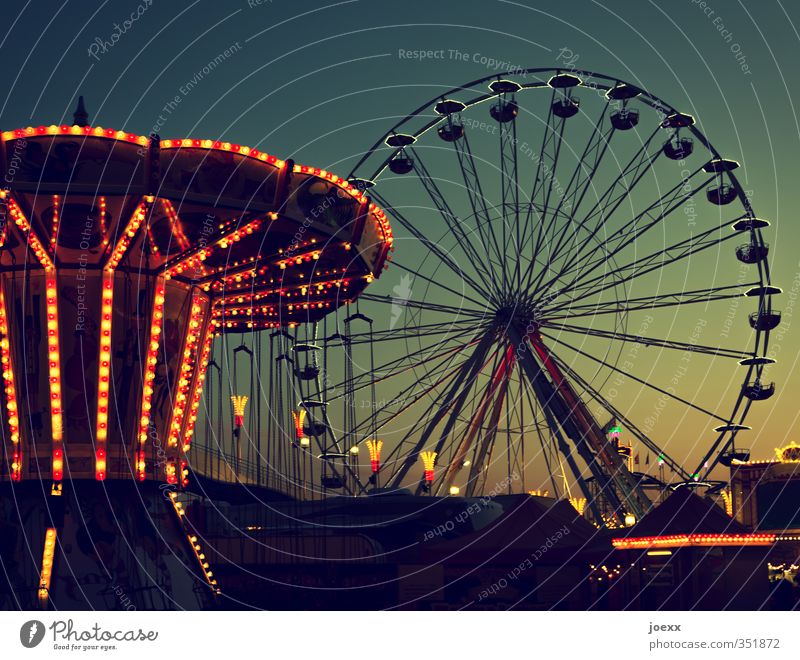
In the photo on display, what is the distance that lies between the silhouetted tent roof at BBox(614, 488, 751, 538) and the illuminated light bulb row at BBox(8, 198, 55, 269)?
1513 centimetres

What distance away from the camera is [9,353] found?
2127 cm

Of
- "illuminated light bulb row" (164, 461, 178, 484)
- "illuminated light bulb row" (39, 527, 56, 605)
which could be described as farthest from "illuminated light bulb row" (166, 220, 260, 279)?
"illuminated light bulb row" (39, 527, 56, 605)

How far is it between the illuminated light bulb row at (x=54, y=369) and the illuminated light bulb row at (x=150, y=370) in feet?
4.72

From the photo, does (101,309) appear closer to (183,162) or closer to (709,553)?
(183,162)

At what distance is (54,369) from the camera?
69.0 ft

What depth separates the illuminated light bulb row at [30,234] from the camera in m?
20.1

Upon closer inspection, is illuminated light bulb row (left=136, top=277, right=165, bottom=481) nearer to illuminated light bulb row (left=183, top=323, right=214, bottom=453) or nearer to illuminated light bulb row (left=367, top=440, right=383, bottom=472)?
illuminated light bulb row (left=183, top=323, right=214, bottom=453)

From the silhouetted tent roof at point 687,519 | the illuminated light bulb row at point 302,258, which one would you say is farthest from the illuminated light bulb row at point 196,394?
the silhouetted tent roof at point 687,519

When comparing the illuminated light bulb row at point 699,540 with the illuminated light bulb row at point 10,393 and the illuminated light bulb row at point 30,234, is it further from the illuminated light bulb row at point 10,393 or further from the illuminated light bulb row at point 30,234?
the illuminated light bulb row at point 30,234

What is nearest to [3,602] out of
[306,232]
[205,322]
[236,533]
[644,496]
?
[205,322]

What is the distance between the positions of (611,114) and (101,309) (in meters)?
18.3

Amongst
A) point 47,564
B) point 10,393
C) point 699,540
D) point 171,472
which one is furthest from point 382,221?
point 699,540

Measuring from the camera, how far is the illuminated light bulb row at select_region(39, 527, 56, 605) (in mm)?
19297
